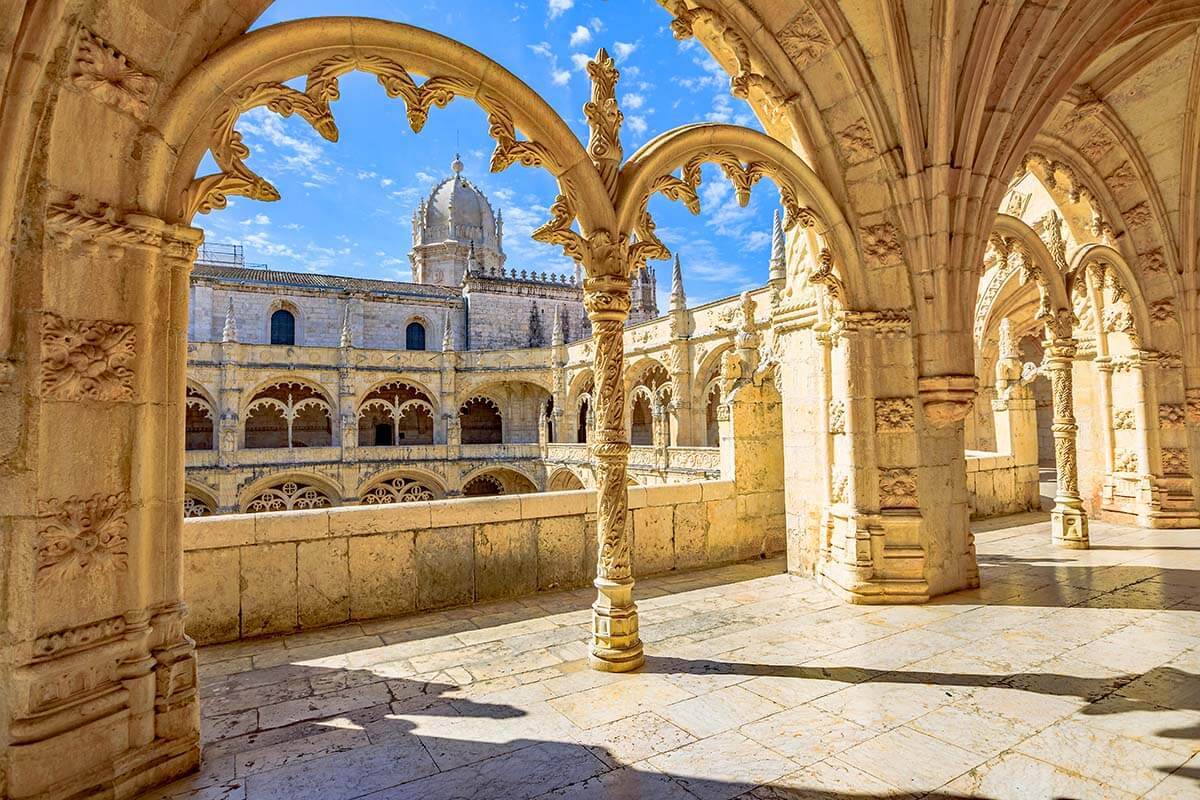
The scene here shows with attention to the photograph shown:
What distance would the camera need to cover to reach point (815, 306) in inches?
224

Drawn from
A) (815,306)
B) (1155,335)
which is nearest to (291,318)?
(815,306)

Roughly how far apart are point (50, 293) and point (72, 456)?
2.09 ft

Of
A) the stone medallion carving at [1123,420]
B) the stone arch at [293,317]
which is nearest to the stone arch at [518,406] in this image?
the stone arch at [293,317]

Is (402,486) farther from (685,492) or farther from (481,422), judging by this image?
(685,492)

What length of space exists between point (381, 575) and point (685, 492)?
3.02 meters

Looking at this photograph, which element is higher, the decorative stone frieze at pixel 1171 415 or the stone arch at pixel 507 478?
the decorative stone frieze at pixel 1171 415

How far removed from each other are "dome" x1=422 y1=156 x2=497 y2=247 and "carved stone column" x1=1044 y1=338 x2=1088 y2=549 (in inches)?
1308

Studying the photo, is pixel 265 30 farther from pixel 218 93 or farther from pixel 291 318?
pixel 291 318

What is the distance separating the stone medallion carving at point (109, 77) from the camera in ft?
7.66

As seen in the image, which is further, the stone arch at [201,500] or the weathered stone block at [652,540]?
the stone arch at [201,500]

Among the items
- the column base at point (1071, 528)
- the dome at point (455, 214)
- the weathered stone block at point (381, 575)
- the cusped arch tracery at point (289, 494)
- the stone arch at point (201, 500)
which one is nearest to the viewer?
the weathered stone block at point (381, 575)

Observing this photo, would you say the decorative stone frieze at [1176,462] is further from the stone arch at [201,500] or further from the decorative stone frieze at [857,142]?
the stone arch at [201,500]

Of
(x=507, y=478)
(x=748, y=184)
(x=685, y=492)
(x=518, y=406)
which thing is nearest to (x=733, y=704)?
(x=685, y=492)

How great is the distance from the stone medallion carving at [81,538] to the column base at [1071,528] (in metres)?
8.49
